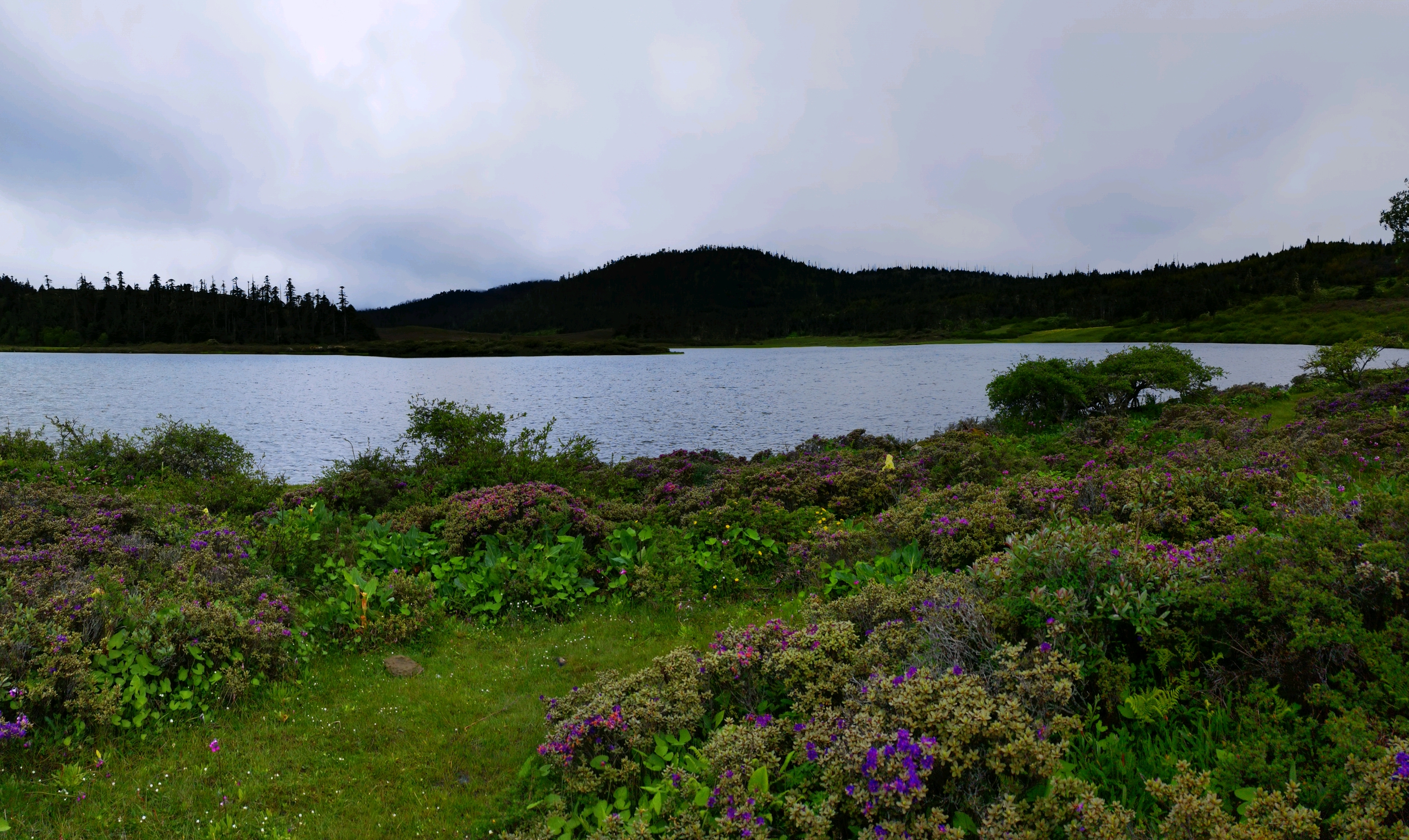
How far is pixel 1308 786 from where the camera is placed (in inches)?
126

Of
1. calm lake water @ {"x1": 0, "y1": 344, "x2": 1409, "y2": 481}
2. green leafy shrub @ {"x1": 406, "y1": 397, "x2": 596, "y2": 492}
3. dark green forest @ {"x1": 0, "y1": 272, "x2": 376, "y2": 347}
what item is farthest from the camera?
dark green forest @ {"x1": 0, "y1": 272, "x2": 376, "y2": 347}

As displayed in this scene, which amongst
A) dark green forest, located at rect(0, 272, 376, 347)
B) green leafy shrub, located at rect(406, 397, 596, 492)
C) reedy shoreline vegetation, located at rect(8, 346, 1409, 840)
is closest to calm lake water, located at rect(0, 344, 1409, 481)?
green leafy shrub, located at rect(406, 397, 596, 492)

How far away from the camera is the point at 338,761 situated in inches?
201

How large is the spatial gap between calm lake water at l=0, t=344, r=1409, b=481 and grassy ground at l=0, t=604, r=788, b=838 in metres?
12.5

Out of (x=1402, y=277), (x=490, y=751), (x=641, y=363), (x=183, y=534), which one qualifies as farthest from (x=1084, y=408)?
(x=1402, y=277)

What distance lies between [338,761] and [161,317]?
177992 mm

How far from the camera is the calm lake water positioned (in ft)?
90.6

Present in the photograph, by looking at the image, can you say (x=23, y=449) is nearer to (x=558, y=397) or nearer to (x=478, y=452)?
(x=478, y=452)

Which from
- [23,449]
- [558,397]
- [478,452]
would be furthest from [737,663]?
[558,397]

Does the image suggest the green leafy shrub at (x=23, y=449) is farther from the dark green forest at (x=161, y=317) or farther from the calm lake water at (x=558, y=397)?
the dark green forest at (x=161, y=317)

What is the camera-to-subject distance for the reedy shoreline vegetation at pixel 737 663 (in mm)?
3471

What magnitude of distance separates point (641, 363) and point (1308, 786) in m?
99.7

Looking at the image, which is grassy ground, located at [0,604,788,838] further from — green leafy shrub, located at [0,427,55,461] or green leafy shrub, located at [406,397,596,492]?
green leafy shrub, located at [0,427,55,461]

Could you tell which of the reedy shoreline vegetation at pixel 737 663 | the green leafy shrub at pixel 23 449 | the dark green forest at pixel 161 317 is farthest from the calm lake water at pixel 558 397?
the dark green forest at pixel 161 317
